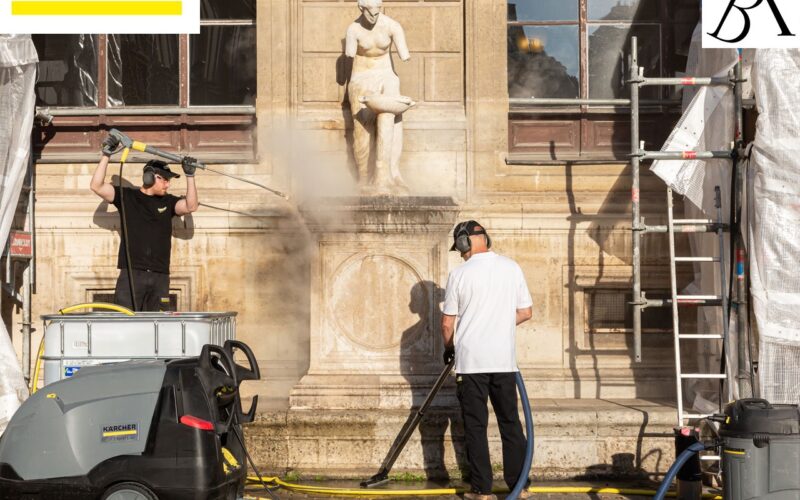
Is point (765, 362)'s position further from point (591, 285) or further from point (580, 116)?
point (580, 116)

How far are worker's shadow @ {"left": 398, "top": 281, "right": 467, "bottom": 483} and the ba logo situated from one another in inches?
115

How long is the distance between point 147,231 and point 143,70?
2211mm

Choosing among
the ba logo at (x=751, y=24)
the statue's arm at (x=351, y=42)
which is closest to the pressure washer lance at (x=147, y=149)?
the statue's arm at (x=351, y=42)

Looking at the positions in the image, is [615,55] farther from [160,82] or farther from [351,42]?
[160,82]

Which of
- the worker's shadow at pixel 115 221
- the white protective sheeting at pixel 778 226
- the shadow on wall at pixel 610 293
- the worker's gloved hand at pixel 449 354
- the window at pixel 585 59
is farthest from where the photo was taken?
the window at pixel 585 59

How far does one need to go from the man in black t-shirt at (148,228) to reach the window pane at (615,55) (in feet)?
12.8

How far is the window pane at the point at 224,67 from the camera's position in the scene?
10.3 m

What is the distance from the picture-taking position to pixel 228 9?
1036cm

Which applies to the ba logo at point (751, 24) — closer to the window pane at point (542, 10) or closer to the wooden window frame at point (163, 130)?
the window pane at point (542, 10)

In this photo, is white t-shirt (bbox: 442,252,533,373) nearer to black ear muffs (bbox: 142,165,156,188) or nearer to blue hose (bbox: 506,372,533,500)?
blue hose (bbox: 506,372,533,500)

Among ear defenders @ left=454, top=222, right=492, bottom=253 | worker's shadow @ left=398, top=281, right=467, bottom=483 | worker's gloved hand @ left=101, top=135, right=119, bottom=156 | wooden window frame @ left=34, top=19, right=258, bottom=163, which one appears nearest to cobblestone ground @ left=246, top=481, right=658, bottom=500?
worker's shadow @ left=398, top=281, right=467, bottom=483

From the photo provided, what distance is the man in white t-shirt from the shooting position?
7164mm

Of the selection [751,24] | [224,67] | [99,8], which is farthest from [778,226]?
[99,8]

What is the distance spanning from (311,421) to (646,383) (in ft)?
10.3
